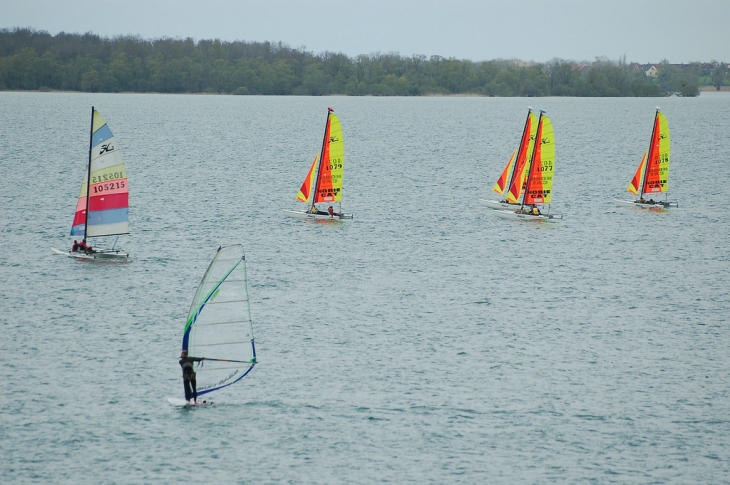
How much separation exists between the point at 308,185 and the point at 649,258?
2930 cm

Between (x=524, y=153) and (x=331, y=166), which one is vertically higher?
(x=524, y=153)

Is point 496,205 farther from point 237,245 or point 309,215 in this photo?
point 237,245

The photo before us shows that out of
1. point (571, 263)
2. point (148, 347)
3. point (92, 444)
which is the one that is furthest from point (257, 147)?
point (92, 444)

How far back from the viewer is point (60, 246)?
2825 inches

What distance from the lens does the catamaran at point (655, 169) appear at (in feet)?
301

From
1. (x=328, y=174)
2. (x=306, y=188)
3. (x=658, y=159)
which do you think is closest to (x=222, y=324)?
(x=306, y=188)

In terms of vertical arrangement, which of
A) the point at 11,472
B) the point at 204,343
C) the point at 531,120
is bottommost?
the point at 11,472

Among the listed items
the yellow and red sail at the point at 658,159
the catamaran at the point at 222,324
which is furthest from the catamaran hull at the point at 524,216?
the catamaran at the point at 222,324

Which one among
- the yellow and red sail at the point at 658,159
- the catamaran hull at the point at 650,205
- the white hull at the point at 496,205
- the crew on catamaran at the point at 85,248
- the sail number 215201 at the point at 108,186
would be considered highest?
the yellow and red sail at the point at 658,159

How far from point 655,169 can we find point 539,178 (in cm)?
1675

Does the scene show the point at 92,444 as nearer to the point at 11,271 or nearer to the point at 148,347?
the point at 148,347

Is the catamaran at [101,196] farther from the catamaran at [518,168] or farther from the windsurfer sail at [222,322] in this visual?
the catamaran at [518,168]

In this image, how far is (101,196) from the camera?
215 feet

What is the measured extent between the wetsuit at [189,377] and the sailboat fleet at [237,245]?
0.85ft
